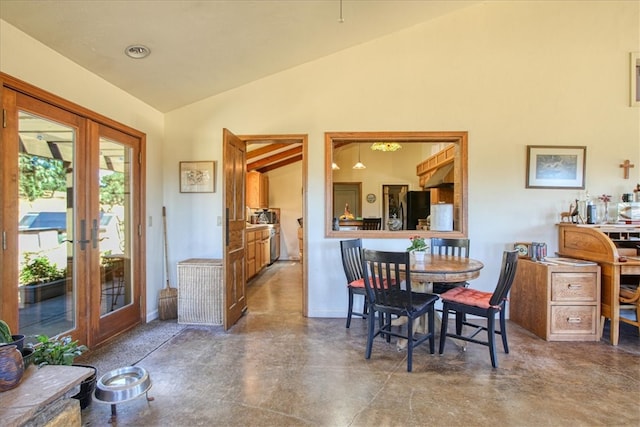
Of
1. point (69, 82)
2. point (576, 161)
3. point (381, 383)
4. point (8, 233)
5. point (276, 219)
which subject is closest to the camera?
point (8, 233)

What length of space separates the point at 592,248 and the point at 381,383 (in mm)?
2595

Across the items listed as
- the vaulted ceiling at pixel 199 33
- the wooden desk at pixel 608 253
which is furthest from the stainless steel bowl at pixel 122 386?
the wooden desk at pixel 608 253

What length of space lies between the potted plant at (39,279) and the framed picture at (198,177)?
5.17ft

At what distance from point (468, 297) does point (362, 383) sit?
120 centimetres

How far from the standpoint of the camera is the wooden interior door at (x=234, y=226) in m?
3.36

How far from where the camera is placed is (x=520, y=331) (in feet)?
11.1

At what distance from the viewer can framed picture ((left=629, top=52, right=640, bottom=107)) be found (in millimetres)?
3664

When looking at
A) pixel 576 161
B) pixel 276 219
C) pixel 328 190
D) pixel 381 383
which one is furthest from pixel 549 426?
pixel 276 219

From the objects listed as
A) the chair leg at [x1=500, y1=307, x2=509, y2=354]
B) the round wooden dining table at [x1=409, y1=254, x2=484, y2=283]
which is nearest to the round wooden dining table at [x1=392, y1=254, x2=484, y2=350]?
the round wooden dining table at [x1=409, y1=254, x2=484, y2=283]

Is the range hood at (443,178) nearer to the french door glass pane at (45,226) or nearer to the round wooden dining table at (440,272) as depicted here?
the round wooden dining table at (440,272)

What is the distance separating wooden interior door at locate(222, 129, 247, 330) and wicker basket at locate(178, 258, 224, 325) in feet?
0.50

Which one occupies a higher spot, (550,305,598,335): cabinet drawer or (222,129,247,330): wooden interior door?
(222,129,247,330): wooden interior door

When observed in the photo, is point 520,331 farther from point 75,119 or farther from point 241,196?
point 75,119

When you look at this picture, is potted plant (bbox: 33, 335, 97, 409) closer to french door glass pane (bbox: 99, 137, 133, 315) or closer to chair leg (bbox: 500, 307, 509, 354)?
french door glass pane (bbox: 99, 137, 133, 315)
